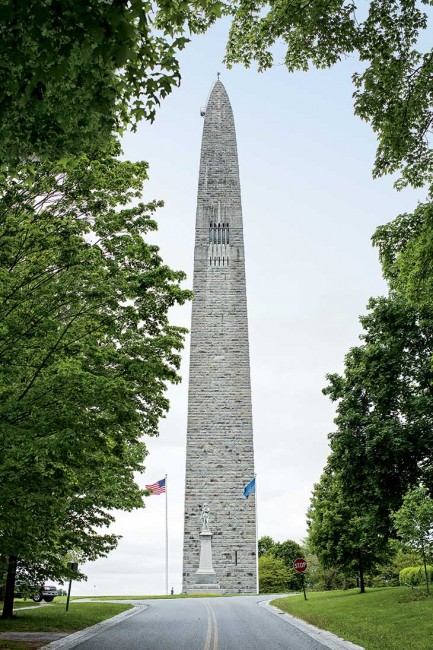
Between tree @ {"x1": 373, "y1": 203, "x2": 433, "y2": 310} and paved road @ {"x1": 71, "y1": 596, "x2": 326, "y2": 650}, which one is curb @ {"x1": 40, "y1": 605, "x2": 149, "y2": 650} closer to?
paved road @ {"x1": 71, "y1": 596, "x2": 326, "y2": 650}

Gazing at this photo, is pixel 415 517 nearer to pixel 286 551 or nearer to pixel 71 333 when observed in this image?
pixel 71 333

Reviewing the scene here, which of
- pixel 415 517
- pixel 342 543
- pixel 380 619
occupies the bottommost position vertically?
pixel 380 619

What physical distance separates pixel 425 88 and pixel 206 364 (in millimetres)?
36823

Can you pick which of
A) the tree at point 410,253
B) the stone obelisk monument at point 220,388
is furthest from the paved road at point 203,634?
the stone obelisk monument at point 220,388

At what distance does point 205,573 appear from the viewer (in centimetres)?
3962

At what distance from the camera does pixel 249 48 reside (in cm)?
1055

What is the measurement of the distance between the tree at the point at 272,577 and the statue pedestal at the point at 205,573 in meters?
18.3

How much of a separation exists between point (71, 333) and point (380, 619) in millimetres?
12068

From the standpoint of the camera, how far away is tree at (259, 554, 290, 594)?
5675 centimetres

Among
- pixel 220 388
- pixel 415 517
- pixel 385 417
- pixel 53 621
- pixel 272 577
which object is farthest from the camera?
pixel 272 577

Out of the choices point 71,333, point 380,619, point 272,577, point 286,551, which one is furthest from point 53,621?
point 286,551

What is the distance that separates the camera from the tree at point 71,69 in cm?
458

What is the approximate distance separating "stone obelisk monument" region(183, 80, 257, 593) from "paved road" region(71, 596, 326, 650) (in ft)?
68.6

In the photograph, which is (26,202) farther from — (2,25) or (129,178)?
(2,25)
